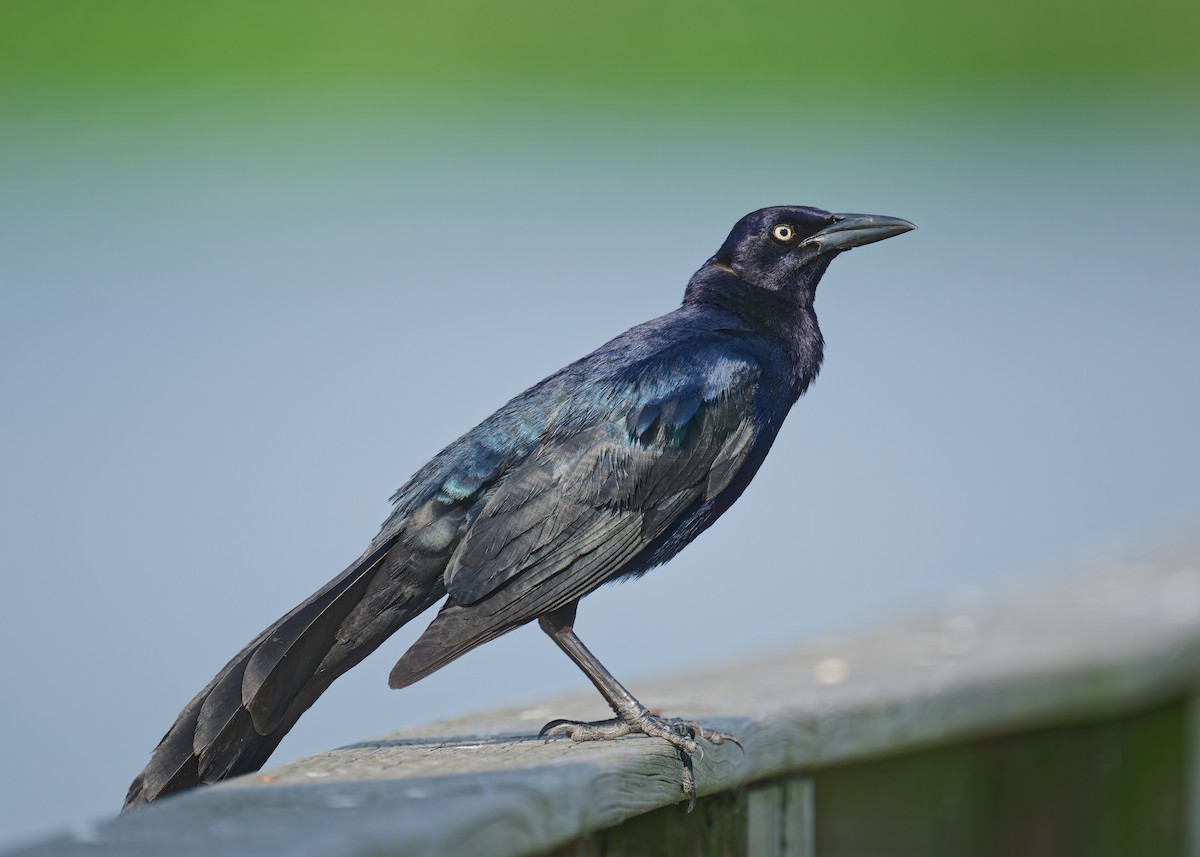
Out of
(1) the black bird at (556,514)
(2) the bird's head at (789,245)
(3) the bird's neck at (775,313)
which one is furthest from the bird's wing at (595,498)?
(2) the bird's head at (789,245)

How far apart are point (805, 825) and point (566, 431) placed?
3.38ft

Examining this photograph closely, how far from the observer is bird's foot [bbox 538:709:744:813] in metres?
2.58

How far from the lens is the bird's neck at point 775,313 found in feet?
12.7

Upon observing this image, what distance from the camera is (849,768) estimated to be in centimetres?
304

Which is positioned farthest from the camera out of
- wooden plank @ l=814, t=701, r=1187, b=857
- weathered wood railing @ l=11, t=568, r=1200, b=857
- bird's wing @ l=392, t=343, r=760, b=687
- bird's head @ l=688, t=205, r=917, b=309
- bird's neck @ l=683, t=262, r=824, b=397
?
bird's head @ l=688, t=205, r=917, b=309

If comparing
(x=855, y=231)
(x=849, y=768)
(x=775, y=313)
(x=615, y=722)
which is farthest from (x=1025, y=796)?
(x=855, y=231)

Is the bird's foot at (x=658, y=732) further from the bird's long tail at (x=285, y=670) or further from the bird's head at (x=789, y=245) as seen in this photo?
the bird's head at (x=789, y=245)

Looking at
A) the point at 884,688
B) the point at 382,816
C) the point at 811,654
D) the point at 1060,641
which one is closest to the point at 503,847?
the point at 382,816

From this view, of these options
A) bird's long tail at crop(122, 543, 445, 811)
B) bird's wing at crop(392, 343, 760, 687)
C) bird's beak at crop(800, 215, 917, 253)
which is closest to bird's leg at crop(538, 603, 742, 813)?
bird's wing at crop(392, 343, 760, 687)

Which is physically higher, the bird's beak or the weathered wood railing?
the bird's beak

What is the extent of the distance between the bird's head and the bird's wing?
42 centimetres

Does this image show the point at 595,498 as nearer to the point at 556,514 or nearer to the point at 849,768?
the point at 556,514

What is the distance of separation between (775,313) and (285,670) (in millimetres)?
1586

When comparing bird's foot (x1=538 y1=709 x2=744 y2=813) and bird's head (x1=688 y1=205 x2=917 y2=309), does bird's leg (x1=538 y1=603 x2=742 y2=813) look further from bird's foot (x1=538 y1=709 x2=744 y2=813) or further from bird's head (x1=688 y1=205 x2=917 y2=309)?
bird's head (x1=688 y1=205 x2=917 y2=309)
